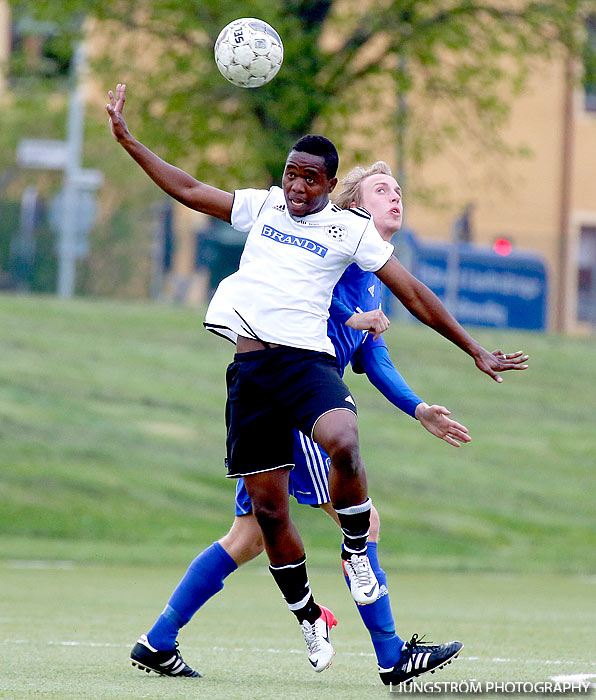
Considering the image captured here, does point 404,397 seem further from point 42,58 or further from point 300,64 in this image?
point 42,58

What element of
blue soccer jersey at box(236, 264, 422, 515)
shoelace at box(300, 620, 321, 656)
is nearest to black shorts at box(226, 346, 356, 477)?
blue soccer jersey at box(236, 264, 422, 515)

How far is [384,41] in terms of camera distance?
21.2 m

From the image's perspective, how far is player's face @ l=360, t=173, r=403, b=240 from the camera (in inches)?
260

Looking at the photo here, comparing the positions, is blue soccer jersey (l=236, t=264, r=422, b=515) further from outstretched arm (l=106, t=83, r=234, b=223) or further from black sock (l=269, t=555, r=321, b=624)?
outstretched arm (l=106, t=83, r=234, b=223)

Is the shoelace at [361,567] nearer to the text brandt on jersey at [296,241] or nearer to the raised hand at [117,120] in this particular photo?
the text brandt on jersey at [296,241]

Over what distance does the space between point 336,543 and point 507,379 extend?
7.95 m

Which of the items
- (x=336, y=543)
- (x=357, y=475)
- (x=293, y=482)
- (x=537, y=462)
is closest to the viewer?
(x=357, y=475)

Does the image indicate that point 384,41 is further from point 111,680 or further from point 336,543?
point 111,680

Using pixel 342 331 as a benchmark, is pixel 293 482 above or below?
below

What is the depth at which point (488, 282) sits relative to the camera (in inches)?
1144

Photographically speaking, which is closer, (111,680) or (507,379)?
(111,680)

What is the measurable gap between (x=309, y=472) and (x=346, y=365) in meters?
0.50

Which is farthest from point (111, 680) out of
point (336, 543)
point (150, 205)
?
point (150, 205)

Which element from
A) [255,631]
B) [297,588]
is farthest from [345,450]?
[255,631]
